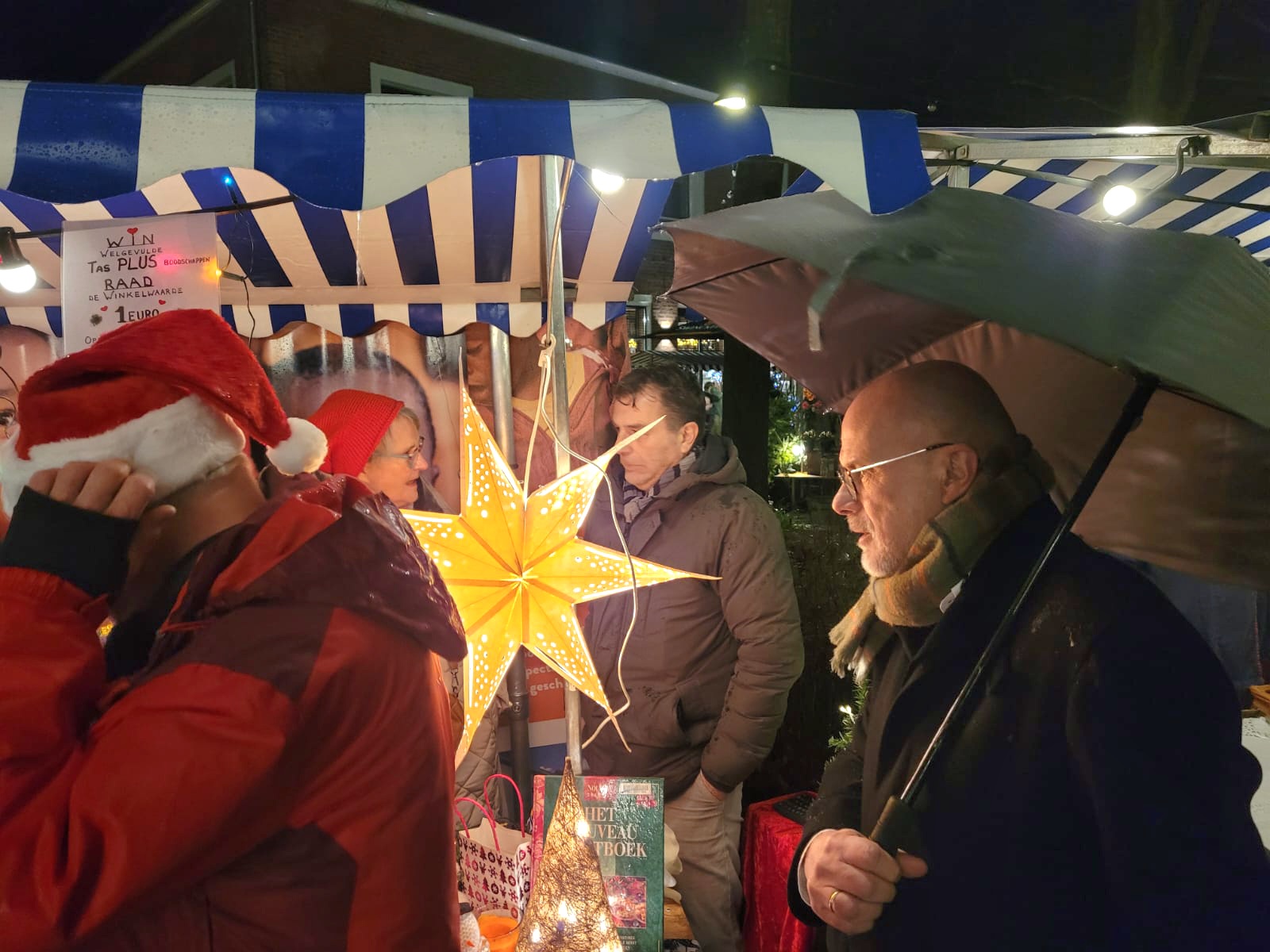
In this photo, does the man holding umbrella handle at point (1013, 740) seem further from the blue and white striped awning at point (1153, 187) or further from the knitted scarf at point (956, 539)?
the blue and white striped awning at point (1153, 187)

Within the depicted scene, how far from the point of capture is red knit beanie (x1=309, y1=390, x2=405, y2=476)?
346 cm

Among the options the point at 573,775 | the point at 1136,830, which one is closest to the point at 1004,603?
the point at 1136,830

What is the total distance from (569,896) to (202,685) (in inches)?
51.7

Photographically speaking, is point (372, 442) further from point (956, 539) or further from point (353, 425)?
point (956, 539)

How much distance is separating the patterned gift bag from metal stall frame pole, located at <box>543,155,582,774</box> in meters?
0.26

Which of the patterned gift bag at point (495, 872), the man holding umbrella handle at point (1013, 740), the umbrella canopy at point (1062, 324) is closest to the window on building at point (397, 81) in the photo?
the umbrella canopy at point (1062, 324)

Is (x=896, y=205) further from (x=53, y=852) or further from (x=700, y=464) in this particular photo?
(x=53, y=852)

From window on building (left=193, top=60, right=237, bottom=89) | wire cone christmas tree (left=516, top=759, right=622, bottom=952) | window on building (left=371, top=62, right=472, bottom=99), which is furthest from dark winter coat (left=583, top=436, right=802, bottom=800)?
window on building (left=193, top=60, right=237, bottom=89)

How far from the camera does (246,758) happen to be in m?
1.14

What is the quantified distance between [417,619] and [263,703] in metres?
0.29

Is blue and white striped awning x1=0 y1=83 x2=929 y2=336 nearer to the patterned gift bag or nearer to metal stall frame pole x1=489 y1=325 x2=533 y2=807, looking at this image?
metal stall frame pole x1=489 y1=325 x2=533 y2=807

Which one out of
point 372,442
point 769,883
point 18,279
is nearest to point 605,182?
point 372,442

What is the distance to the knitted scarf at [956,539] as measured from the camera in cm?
181

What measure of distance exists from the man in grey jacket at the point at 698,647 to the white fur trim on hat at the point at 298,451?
1560 mm
